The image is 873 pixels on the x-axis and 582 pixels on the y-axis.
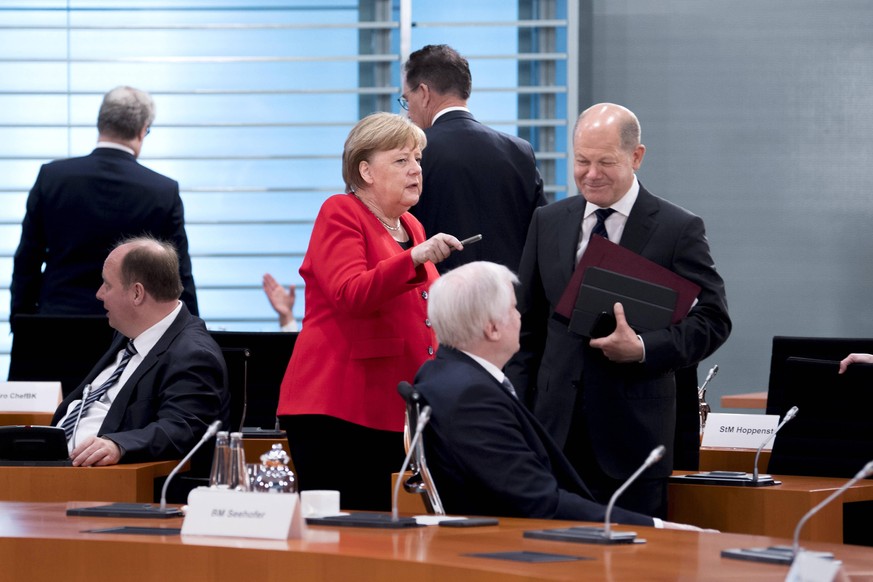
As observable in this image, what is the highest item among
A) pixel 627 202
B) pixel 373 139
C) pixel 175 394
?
pixel 373 139

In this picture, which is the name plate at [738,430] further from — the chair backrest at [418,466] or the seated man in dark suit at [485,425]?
the chair backrest at [418,466]

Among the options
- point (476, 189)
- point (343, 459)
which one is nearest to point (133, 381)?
point (343, 459)

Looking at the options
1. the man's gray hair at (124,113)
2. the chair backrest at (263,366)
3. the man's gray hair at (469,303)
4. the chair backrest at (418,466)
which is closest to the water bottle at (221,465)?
the chair backrest at (418,466)

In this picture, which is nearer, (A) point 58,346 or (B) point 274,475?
(B) point 274,475

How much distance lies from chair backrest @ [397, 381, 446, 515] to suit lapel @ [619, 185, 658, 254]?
90 centimetres

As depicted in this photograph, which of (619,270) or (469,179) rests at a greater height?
(469,179)

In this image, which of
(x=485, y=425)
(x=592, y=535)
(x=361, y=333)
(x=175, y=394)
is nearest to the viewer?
(x=592, y=535)

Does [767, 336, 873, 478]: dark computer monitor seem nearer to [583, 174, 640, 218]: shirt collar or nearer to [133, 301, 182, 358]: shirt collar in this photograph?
[583, 174, 640, 218]: shirt collar

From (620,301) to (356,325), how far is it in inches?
28.7

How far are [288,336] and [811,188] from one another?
3.95m

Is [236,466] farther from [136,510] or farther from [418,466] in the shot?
[418,466]

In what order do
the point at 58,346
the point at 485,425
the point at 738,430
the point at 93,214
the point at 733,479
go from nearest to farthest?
the point at 485,425
the point at 733,479
the point at 738,430
the point at 58,346
the point at 93,214

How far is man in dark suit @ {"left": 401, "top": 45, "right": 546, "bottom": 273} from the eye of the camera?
15.0 ft

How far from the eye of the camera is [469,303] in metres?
2.93
